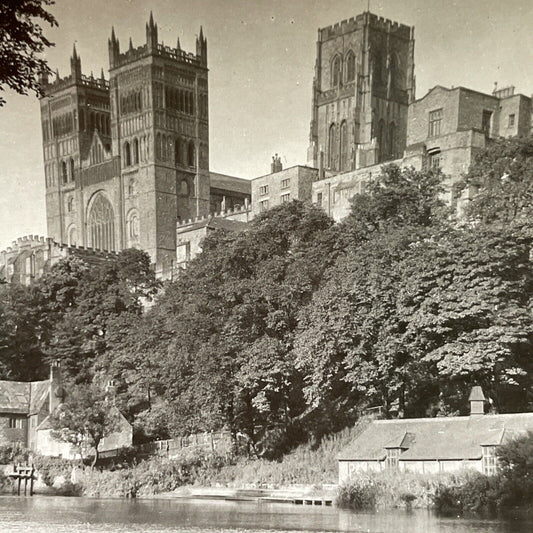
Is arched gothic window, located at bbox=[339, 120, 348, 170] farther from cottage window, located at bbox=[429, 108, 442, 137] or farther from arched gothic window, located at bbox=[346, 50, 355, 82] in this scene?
cottage window, located at bbox=[429, 108, 442, 137]

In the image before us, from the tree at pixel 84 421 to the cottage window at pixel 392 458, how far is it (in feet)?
59.2

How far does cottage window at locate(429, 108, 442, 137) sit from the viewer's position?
69.3m

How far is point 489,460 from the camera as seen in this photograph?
35.7 m

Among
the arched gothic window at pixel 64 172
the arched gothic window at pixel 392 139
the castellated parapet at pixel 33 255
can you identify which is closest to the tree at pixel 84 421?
the castellated parapet at pixel 33 255

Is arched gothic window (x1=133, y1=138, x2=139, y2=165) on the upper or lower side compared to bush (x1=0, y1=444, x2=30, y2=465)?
upper

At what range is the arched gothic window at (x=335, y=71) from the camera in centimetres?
10038

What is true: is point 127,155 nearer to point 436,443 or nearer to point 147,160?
point 147,160

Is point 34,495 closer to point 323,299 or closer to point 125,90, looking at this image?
point 323,299

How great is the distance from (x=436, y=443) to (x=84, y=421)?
20.7 m

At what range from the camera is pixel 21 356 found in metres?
67.9

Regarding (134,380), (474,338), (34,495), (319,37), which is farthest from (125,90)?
(474,338)

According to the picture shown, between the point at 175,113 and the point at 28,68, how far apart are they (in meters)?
96.0

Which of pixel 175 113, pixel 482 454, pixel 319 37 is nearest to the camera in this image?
pixel 482 454

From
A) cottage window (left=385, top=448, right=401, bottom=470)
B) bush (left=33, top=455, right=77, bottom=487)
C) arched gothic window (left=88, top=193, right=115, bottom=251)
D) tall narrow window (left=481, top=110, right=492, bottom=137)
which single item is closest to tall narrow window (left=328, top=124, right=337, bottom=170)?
tall narrow window (left=481, top=110, right=492, bottom=137)
